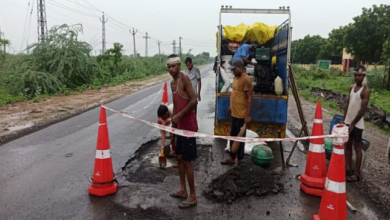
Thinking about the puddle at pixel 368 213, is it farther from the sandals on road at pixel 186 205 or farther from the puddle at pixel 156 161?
the puddle at pixel 156 161

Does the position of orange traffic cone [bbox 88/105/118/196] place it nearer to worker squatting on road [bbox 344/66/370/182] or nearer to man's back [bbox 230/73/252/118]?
man's back [bbox 230/73/252/118]

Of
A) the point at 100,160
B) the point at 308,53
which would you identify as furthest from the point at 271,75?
the point at 308,53

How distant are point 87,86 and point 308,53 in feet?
172

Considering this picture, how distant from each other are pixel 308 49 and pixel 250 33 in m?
58.6

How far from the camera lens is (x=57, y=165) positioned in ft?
17.3

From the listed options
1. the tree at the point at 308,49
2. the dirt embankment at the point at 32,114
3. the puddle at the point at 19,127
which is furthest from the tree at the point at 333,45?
the puddle at the point at 19,127

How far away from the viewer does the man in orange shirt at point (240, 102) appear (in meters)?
5.05

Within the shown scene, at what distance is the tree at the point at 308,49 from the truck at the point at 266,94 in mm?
57441

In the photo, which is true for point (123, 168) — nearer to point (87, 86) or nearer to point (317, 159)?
point (317, 159)

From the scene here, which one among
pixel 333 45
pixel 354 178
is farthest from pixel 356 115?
pixel 333 45

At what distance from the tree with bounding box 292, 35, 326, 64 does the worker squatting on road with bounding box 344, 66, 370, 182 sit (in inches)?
2362

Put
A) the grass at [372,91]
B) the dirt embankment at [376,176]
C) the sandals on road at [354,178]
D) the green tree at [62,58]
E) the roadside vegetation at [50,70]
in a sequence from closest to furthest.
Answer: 1. the dirt embankment at [376,176]
2. the sandals on road at [354,178]
3. the grass at [372,91]
4. the roadside vegetation at [50,70]
5. the green tree at [62,58]

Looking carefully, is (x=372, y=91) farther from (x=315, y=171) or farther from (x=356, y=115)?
(x=315, y=171)

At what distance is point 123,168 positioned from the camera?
5105 millimetres
